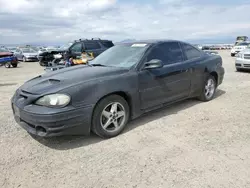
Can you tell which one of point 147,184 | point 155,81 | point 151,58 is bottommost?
point 147,184

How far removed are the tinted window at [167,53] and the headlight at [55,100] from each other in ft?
5.69

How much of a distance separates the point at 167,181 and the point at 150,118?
1966 mm

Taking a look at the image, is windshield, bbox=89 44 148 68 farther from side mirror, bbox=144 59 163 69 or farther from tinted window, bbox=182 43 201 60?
tinted window, bbox=182 43 201 60

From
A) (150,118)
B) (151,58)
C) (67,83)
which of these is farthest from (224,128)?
(67,83)

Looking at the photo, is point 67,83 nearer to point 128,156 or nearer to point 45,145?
point 45,145

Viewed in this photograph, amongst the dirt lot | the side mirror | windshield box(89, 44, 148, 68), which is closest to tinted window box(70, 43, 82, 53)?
windshield box(89, 44, 148, 68)

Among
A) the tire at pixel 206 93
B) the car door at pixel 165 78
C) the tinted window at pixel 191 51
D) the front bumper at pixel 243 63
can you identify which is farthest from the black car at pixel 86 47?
the car door at pixel 165 78

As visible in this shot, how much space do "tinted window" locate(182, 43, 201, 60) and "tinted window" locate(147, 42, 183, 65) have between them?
245mm

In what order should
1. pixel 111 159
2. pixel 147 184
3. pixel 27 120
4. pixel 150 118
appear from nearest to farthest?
pixel 147 184 < pixel 111 159 < pixel 27 120 < pixel 150 118

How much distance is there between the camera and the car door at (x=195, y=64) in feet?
15.9

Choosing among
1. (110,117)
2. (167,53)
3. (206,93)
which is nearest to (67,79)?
(110,117)

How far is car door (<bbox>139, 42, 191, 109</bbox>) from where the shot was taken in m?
3.89

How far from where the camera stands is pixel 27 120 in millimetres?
3168

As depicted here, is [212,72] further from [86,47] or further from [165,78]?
[86,47]
